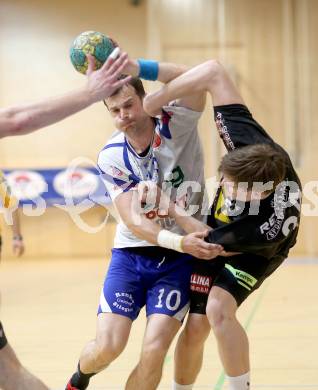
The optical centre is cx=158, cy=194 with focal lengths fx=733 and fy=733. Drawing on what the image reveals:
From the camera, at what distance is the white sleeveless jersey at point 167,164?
4688 mm

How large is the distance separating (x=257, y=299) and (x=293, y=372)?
4059 mm

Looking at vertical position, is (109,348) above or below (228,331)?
below

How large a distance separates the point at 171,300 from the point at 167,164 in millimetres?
867

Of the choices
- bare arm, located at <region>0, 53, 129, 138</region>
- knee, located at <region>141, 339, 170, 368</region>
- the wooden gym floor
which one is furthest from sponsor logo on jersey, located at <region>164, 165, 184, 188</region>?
the wooden gym floor

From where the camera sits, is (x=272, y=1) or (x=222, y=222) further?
(x=272, y=1)

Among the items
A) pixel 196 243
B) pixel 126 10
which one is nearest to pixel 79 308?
pixel 196 243

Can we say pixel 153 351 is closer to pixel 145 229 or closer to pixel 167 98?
pixel 145 229

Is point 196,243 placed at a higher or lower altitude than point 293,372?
Answer: higher

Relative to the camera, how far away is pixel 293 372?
19.0ft

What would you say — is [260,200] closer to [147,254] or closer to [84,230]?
[147,254]

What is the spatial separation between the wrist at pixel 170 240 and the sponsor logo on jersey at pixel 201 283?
0.30m

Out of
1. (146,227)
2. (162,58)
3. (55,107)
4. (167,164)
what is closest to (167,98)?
(167,164)

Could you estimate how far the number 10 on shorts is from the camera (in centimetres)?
454

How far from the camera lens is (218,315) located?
Answer: 4277mm
